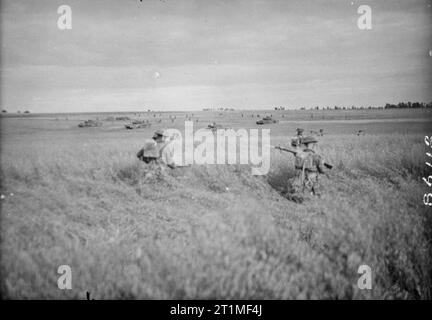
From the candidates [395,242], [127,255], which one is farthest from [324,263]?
[127,255]

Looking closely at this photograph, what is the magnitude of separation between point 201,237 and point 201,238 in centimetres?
2

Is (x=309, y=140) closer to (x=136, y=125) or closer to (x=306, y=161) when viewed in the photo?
(x=306, y=161)

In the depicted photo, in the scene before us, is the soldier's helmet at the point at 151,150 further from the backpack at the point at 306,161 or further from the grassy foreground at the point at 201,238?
the backpack at the point at 306,161

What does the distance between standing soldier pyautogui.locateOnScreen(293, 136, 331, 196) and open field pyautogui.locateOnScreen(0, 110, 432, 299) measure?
445mm

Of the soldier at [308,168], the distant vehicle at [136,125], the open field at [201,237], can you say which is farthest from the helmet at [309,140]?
the distant vehicle at [136,125]

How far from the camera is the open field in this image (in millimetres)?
3660

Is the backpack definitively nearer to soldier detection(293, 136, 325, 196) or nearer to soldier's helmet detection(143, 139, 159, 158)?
soldier detection(293, 136, 325, 196)

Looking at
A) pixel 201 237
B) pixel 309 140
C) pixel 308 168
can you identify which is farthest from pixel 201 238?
pixel 309 140

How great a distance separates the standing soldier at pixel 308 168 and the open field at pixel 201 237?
1.46ft

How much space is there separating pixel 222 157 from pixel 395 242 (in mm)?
5293

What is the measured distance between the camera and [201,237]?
167 inches

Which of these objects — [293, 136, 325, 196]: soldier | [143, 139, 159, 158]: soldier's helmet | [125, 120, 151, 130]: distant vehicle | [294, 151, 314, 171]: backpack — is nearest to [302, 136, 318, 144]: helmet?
[293, 136, 325, 196]: soldier

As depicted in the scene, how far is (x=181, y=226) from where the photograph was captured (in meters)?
5.18
